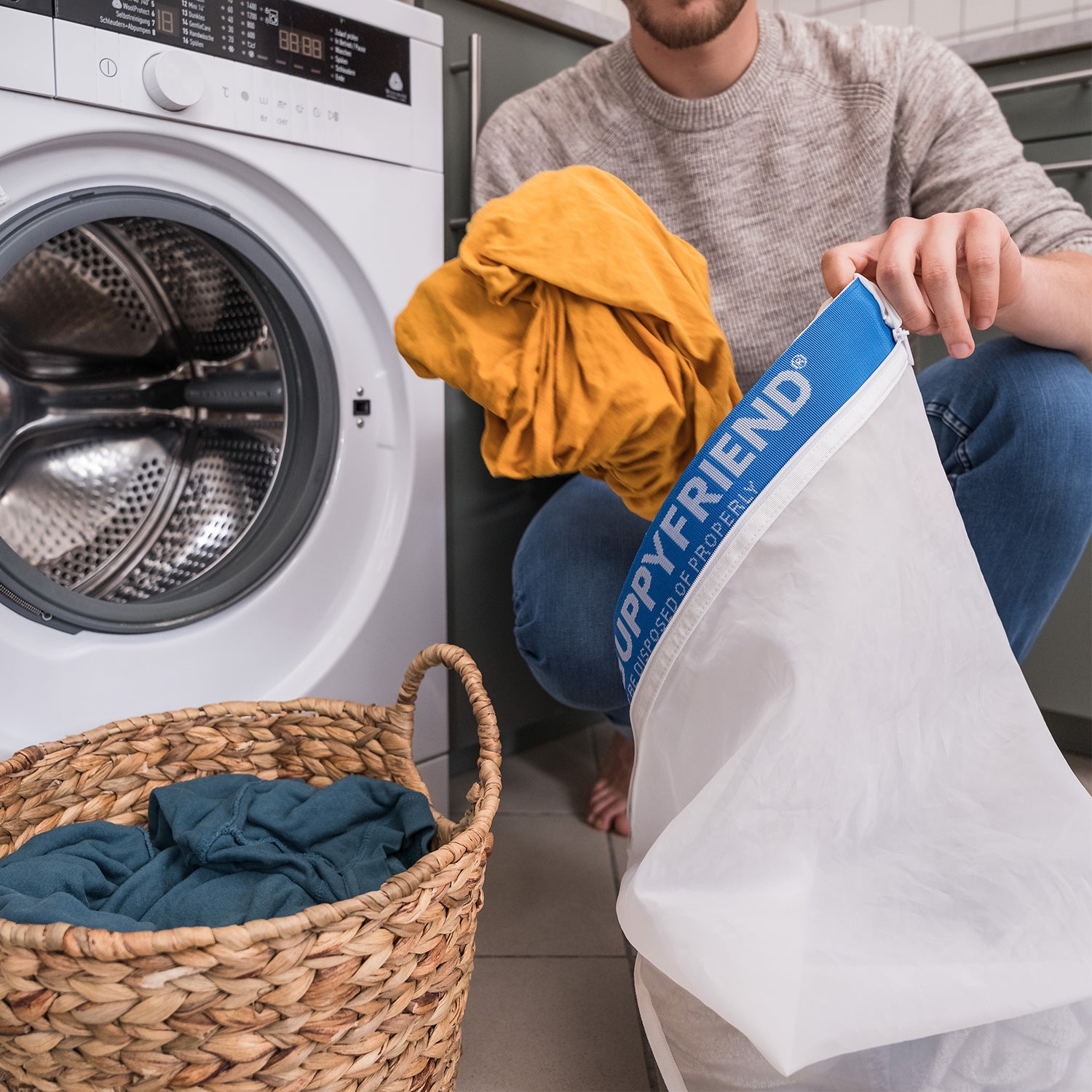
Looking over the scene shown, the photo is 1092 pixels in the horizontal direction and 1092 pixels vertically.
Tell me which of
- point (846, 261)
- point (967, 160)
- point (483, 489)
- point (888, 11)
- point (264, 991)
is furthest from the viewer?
point (888, 11)

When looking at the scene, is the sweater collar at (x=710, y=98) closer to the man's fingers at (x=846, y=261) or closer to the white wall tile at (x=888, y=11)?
the man's fingers at (x=846, y=261)

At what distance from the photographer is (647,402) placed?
2.24 feet

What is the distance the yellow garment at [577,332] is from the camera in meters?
0.68

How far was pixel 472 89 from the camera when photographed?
0.98 m

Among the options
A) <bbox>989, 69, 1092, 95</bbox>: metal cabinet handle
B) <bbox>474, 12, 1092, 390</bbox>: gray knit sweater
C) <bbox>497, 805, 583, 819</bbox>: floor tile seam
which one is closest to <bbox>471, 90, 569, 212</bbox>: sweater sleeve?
<bbox>474, 12, 1092, 390</bbox>: gray knit sweater

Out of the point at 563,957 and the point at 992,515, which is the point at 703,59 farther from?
the point at 563,957

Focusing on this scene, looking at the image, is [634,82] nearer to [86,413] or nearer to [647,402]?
[647,402]


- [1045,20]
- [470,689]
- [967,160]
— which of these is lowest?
[470,689]

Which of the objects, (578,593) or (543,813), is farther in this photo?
Result: (543,813)

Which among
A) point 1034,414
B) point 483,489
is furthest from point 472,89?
point 1034,414

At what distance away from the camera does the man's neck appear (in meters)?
0.95

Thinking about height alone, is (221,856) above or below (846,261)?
below

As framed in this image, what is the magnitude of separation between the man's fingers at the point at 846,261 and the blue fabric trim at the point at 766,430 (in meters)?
0.05

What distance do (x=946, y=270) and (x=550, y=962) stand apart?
26.6 inches
